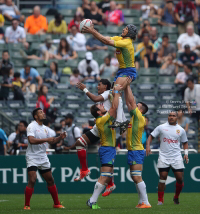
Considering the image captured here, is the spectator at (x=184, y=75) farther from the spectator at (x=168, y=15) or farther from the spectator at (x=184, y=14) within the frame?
the spectator at (x=168, y=15)

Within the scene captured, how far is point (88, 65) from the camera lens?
65.4 ft

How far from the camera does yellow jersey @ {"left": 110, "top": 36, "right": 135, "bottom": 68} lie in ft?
35.0

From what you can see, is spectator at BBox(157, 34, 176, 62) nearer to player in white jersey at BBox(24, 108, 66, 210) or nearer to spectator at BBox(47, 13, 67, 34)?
spectator at BBox(47, 13, 67, 34)

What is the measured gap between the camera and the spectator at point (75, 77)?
1953cm

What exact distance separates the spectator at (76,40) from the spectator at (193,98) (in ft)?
18.5

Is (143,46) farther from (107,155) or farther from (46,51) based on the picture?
(107,155)

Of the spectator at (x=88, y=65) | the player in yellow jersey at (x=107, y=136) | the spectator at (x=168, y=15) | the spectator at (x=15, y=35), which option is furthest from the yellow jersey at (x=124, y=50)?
the spectator at (x=168, y=15)

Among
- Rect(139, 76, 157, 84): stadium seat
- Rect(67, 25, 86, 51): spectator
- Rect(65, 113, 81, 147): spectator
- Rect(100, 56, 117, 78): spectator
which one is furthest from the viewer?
Rect(67, 25, 86, 51): spectator

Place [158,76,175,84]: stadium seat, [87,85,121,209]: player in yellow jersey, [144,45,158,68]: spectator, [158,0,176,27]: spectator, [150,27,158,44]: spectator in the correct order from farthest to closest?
1. [158,0,176,27]: spectator
2. [150,27,158,44]: spectator
3. [144,45,158,68]: spectator
4. [158,76,175,84]: stadium seat
5. [87,85,121,209]: player in yellow jersey

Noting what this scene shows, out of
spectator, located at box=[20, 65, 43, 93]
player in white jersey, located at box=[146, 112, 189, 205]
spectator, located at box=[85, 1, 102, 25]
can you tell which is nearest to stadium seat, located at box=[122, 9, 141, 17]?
spectator, located at box=[85, 1, 102, 25]

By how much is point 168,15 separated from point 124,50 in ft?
41.2

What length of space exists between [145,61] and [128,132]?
9682mm

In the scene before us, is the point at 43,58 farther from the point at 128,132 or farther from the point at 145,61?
the point at 128,132

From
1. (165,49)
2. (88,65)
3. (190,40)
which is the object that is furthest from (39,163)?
(190,40)
